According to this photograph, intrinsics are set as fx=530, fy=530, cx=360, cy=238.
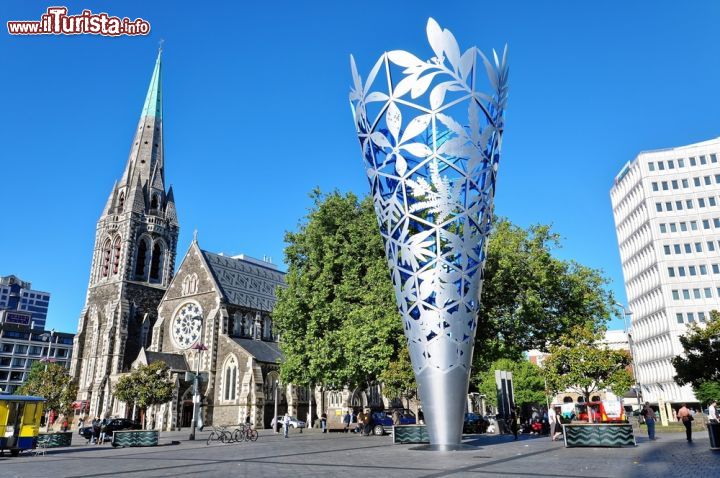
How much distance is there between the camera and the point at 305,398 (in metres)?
52.2

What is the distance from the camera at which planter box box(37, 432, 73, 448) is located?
87.9 feet

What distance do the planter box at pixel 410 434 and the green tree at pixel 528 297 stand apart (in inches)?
317

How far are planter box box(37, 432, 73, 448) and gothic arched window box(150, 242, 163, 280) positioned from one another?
35199 mm

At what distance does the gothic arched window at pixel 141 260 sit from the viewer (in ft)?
199

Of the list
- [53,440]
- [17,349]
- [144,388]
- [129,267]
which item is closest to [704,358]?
[144,388]

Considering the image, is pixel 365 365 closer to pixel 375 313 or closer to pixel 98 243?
pixel 375 313

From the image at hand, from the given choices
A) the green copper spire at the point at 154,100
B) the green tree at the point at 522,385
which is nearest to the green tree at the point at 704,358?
the green tree at the point at 522,385

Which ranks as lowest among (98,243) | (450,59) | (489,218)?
(489,218)

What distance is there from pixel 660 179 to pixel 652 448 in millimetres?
58450

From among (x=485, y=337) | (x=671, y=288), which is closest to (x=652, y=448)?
(x=485, y=337)

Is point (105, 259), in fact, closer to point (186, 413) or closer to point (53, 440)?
point (186, 413)

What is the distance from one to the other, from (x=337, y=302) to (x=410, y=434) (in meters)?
10.8

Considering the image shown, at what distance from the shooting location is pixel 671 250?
6475cm

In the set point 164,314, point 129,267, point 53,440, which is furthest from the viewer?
point 129,267
